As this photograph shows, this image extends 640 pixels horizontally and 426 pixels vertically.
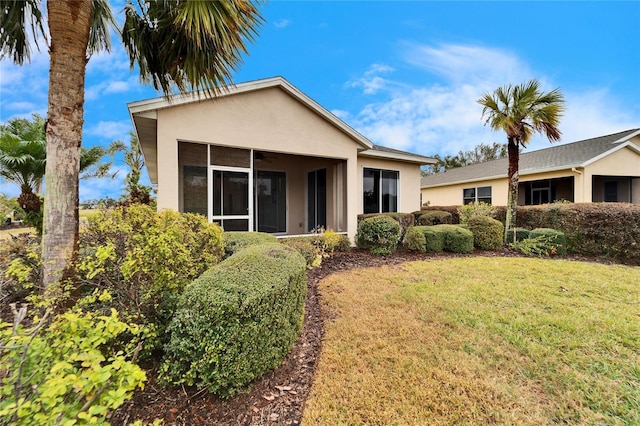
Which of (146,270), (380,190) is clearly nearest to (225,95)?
(146,270)

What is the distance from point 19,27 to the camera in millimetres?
4637

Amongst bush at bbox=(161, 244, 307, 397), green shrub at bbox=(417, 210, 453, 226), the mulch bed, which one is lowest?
the mulch bed

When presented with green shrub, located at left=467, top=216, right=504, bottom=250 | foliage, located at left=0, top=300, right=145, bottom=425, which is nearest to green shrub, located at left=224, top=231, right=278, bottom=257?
foliage, located at left=0, top=300, right=145, bottom=425

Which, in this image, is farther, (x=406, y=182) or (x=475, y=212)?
(x=406, y=182)

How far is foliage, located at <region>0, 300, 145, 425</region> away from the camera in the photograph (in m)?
1.33

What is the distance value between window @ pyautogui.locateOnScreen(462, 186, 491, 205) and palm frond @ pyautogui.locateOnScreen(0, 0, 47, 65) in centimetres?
2010

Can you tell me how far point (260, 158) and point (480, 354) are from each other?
9.62 m

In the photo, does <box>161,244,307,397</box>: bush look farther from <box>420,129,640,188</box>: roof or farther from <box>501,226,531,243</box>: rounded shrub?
<box>420,129,640,188</box>: roof

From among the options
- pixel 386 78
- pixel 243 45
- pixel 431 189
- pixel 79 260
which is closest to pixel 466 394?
pixel 79 260

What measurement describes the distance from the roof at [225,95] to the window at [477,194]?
945 centimetres

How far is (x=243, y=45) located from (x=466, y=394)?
→ 5.80 m

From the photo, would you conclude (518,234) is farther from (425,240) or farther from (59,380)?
(59,380)

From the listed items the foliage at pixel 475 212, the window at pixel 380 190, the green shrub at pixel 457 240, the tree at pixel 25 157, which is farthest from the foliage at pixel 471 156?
the tree at pixel 25 157

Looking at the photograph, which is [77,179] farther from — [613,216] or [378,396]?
[613,216]
